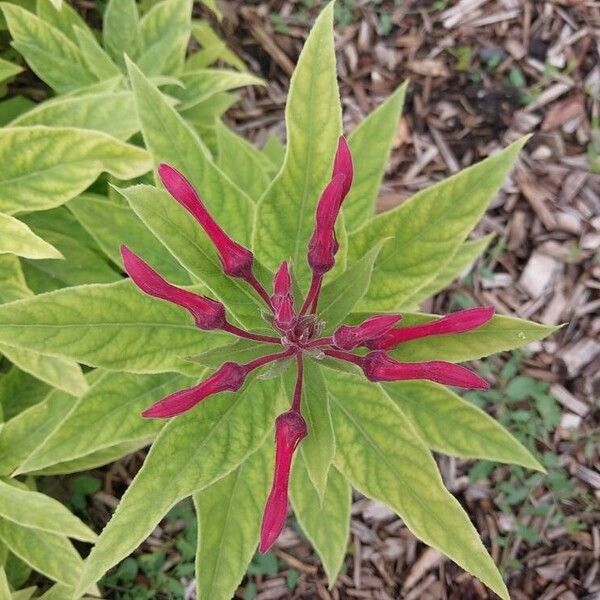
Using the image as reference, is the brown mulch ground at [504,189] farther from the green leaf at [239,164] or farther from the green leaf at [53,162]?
the green leaf at [53,162]

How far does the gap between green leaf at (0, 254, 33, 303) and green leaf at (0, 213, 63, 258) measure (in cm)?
16

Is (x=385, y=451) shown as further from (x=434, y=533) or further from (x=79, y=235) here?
(x=79, y=235)

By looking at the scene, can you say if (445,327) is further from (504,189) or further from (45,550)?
(504,189)

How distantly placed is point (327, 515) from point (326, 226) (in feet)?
2.75

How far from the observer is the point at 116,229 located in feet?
5.58

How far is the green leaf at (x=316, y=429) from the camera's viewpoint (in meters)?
1.19

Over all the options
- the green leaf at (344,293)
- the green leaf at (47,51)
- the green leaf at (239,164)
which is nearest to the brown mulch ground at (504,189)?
the green leaf at (47,51)

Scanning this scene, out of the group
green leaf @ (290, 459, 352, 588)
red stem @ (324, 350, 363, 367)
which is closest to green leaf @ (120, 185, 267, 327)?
red stem @ (324, 350, 363, 367)

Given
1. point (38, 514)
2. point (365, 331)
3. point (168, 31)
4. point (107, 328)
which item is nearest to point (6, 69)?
point (168, 31)

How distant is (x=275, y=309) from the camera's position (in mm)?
1153

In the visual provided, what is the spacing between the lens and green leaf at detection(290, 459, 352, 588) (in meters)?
1.72

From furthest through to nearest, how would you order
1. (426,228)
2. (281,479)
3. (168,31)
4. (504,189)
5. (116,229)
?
(504,189), (168,31), (116,229), (426,228), (281,479)

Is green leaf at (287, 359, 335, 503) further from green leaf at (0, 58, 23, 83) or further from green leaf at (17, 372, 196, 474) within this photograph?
green leaf at (0, 58, 23, 83)

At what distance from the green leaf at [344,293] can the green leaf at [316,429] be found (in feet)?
0.31
